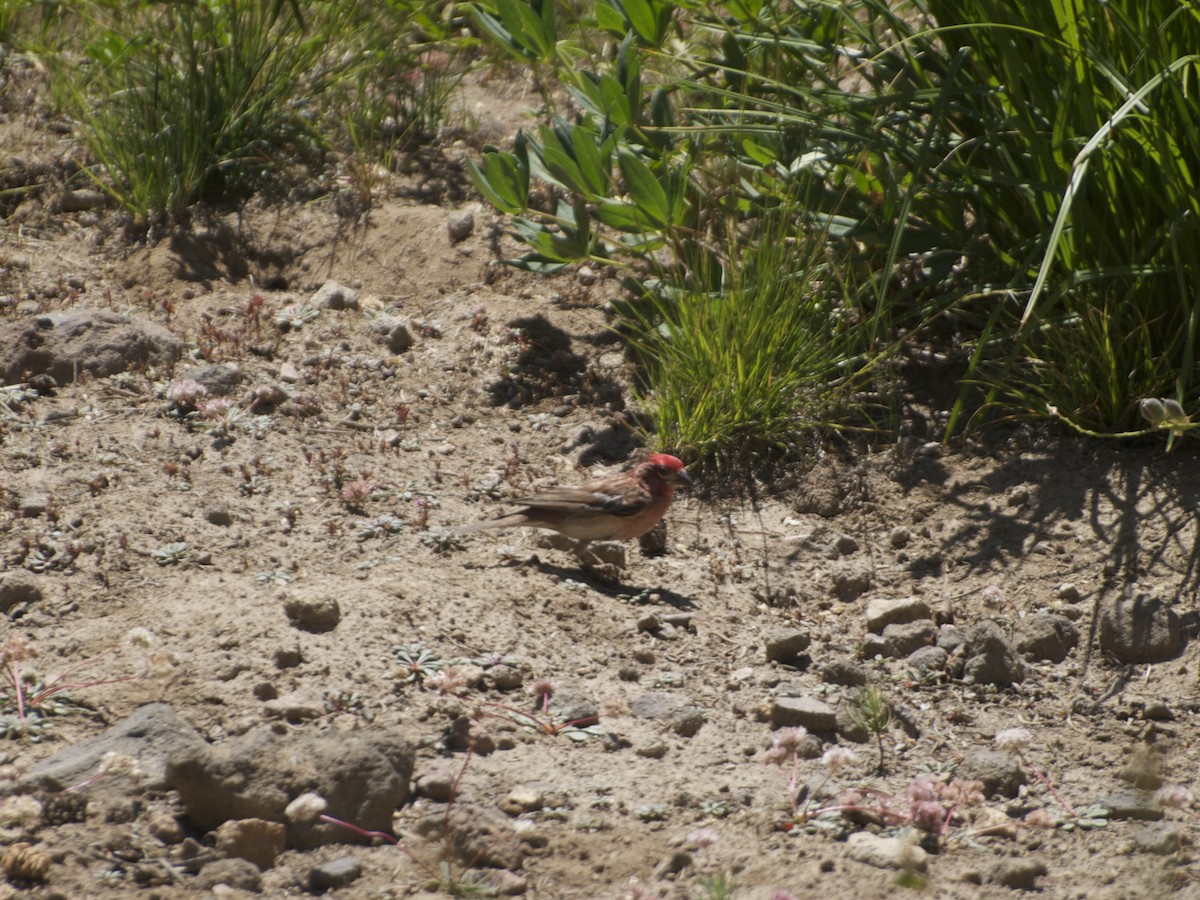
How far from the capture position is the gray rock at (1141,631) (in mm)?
3904

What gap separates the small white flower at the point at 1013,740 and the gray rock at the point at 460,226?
3.67 metres

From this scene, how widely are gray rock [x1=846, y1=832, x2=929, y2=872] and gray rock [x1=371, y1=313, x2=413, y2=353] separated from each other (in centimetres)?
324

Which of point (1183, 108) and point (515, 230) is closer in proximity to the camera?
point (1183, 108)

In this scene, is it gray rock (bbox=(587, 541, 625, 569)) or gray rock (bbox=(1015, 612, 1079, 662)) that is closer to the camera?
gray rock (bbox=(1015, 612, 1079, 662))

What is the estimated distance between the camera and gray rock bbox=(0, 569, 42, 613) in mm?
3902

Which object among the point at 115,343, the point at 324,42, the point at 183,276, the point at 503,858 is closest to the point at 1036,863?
the point at 503,858

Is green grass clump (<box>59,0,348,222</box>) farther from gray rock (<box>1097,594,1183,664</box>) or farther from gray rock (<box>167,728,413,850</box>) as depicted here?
gray rock (<box>1097,594,1183,664</box>)

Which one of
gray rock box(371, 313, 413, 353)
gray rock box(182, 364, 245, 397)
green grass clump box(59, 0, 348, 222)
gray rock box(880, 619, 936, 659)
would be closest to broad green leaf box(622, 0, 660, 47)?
gray rock box(371, 313, 413, 353)

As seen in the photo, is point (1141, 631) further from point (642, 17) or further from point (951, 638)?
point (642, 17)

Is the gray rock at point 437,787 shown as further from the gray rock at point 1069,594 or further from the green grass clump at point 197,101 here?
the green grass clump at point 197,101

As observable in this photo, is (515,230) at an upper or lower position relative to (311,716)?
upper

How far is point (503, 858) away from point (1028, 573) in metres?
2.18

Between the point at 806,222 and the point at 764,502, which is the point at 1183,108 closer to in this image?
the point at 806,222

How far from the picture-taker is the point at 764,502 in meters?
4.86
